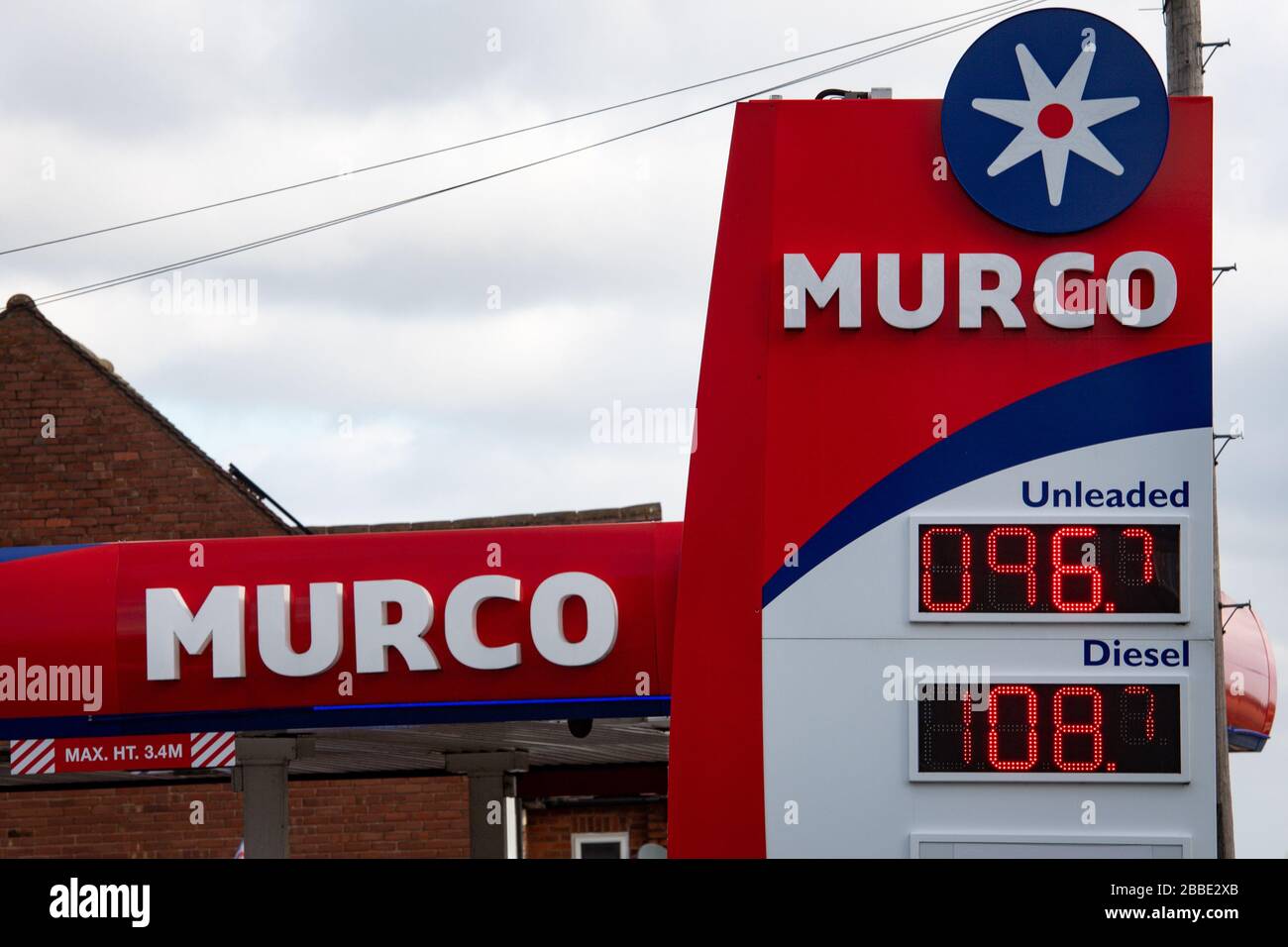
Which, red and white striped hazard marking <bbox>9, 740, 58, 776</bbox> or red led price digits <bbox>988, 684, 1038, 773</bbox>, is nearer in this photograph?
red led price digits <bbox>988, 684, 1038, 773</bbox>

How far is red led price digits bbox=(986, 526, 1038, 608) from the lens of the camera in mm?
7906

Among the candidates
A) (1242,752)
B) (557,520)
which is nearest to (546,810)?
(557,520)

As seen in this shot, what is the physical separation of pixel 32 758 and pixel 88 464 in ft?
29.7

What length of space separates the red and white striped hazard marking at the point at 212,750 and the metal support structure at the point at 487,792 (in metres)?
2.93

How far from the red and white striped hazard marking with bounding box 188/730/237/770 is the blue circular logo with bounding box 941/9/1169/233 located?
7421mm

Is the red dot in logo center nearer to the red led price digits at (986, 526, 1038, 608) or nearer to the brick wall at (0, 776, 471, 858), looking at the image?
the red led price digits at (986, 526, 1038, 608)

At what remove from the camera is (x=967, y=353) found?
8250 mm

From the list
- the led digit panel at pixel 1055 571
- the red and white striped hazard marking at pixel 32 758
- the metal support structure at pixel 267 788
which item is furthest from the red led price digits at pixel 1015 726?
the red and white striped hazard marking at pixel 32 758

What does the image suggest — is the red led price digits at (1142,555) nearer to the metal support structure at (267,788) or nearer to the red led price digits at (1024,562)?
the red led price digits at (1024,562)

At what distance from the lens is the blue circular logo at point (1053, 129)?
8297 mm

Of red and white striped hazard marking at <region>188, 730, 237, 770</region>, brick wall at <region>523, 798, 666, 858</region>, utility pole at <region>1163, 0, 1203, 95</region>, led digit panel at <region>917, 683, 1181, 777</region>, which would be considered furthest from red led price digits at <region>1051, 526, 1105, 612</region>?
brick wall at <region>523, 798, 666, 858</region>
